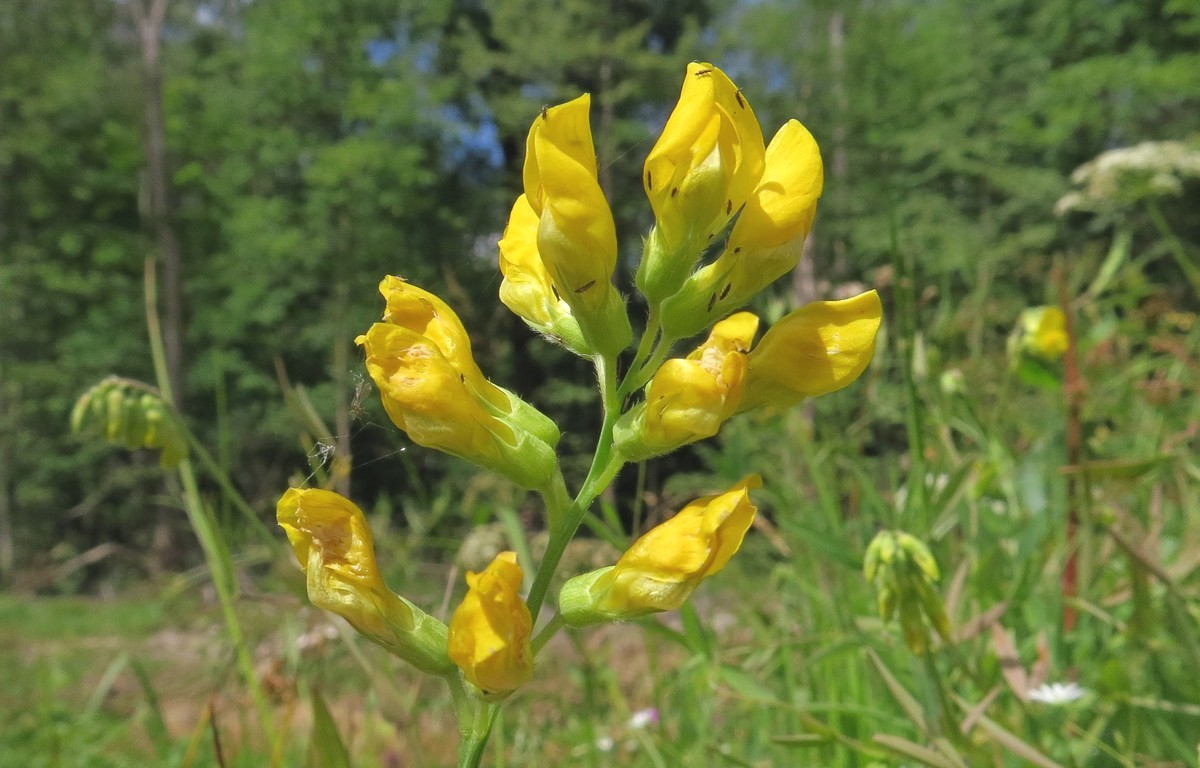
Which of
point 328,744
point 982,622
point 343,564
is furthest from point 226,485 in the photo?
point 982,622

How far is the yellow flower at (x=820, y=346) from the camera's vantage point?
72 centimetres

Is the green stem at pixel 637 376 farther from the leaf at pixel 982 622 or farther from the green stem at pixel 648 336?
the leaf at pixel 982 622

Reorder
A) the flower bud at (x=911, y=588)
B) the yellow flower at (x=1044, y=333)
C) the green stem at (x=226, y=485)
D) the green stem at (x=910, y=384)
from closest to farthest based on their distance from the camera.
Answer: the flower bud at (x=911, y=588) < the green stem at (x=910, y=384) < the green stem at (x=226, y=485) < the yellow flower at (x=1044, y=333)

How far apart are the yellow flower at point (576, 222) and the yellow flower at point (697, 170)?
4 cm

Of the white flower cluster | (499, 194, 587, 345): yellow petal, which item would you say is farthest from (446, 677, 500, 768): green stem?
the white flower cluster

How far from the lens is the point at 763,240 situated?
71cm

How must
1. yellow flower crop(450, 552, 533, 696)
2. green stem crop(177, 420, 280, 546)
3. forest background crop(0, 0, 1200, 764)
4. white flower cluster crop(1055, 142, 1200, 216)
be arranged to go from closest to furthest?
yellow flower crop(450, 552, 533, 696), green stem crop(177, 420, 280, 546), white flower cluster crop(1055, 142, 1200, 216), forest background crop(0, 0, 1200, 764)

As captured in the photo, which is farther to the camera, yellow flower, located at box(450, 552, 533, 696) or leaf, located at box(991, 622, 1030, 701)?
leaf, located at box(991, 622, 1030, 701)

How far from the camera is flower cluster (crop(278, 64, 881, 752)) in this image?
662 mm

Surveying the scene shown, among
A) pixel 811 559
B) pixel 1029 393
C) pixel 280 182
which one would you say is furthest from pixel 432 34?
pixel 811 559

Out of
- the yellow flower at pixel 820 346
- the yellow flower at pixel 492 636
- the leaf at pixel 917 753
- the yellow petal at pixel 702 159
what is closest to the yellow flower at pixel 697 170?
the yellow petal at pixel 702 159

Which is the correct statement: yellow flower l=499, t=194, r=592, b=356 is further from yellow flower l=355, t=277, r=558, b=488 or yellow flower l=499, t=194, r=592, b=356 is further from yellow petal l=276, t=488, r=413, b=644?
yellow petal l=276, t=488, r=413, b=644

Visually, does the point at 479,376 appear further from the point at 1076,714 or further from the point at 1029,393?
the point at 1029,393

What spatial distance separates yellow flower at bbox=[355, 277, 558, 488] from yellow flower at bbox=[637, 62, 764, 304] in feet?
0.55
